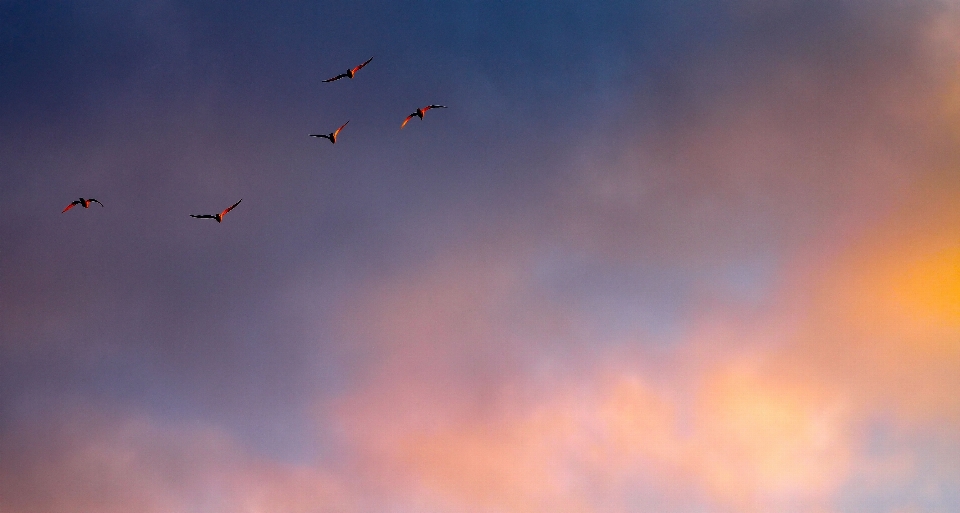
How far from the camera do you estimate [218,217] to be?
120m

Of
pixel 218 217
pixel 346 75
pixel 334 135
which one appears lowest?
pixel 218 217

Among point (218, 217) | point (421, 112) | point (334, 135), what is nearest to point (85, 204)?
point (218, 217)

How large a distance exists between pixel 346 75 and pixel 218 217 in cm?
3463

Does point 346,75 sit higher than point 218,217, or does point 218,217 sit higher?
point 346,75

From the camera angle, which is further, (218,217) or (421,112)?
(421,112)

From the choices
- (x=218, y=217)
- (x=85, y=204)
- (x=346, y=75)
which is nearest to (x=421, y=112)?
(x=346, y=75)

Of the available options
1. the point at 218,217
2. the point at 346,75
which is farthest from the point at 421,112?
the point at 218,217

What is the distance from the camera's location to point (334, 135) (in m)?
124

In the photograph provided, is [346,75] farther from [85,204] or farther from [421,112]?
[85,204]

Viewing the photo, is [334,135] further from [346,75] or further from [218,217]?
[218,217]

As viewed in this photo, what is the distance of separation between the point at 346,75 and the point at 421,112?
15323 mm

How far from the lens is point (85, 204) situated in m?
131

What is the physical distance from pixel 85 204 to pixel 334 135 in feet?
171

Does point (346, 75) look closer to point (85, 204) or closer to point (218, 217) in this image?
point (218, 217)
